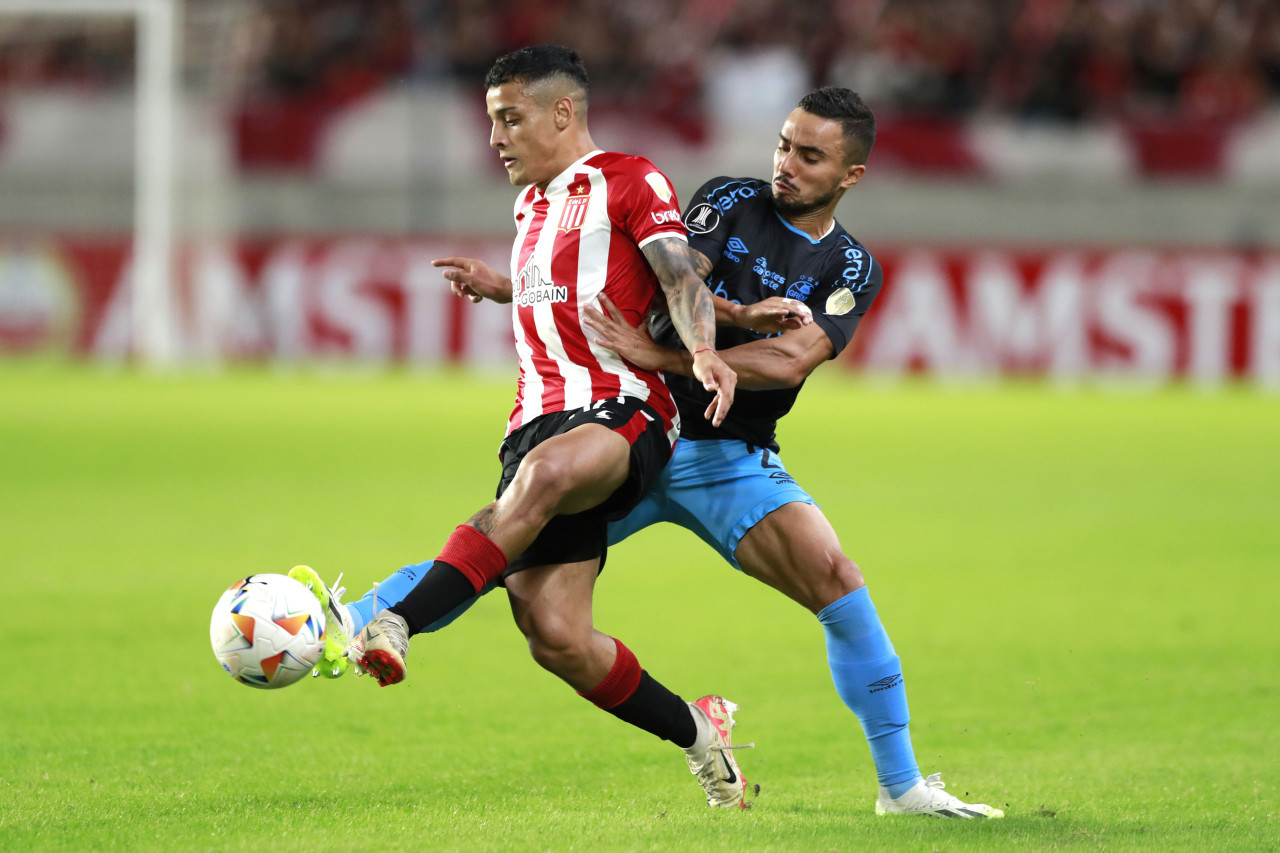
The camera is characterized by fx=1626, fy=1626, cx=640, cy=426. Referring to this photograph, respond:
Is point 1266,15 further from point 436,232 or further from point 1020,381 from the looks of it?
point 436,232

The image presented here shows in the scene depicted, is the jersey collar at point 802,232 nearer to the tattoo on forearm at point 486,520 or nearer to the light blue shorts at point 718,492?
the light blue shorts at point 718,492

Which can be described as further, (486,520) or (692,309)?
(692,309)

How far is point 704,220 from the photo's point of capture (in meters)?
4.83

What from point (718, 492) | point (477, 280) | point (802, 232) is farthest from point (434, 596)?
point (802, 232)

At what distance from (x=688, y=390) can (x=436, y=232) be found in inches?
733

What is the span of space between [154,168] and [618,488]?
1910 centimetres

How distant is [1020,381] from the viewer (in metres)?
20.5

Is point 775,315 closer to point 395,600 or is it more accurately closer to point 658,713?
point 658,713

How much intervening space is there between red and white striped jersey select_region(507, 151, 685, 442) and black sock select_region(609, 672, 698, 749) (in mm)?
741

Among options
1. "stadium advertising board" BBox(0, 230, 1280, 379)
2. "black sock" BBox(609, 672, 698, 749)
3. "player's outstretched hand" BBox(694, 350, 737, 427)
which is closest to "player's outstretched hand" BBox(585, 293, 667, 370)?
"player's outstretched hand" BBox(694, 350, 737, 427)

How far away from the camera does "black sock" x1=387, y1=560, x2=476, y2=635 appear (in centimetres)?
404

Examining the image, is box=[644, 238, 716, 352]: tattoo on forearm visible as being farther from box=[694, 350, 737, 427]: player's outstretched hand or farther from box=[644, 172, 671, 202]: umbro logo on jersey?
box=[644, 172, 671, 202]: umbro logo on jersey

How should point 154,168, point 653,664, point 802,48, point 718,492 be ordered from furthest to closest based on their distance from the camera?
point 802,48 < point 154,168 < point 653,664 < point 718,492

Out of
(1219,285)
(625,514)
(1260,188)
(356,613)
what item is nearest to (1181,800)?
(625,514)
